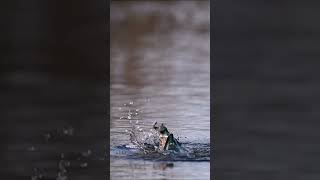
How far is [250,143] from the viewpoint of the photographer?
2385 mm

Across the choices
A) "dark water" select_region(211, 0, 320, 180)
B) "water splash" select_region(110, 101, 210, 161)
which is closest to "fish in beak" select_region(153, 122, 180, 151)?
"water splash" select_region(110, 101, 210, 161)

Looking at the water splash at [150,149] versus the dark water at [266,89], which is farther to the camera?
the water splash at [150,149]

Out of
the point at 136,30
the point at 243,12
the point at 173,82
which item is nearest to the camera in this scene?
the point at 243,12

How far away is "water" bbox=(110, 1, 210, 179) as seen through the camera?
8.68 feet

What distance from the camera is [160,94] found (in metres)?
3.24

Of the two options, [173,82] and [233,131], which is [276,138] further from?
[173,82]

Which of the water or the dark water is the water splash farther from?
the dark water

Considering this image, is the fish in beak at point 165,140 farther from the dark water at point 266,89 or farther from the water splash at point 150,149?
the dark water at point 266,89
